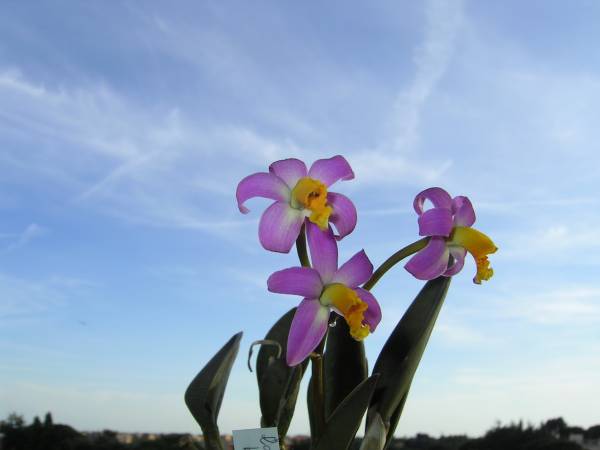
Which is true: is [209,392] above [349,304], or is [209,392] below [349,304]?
below

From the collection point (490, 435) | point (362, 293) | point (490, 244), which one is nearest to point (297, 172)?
point (362, 293)

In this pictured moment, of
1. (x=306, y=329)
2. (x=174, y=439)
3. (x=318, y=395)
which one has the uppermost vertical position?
(x=306, y=329)

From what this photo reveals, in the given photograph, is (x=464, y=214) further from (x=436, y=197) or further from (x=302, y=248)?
(x=302, y=248)

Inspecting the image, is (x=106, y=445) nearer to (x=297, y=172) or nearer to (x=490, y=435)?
(x=490, y=435)

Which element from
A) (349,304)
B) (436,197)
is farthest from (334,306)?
(436,197)

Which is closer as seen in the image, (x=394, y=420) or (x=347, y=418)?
(x=347, y=418)

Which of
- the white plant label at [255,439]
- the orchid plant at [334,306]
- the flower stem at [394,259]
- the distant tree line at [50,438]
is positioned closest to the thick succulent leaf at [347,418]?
the orchid plant at [334,306]

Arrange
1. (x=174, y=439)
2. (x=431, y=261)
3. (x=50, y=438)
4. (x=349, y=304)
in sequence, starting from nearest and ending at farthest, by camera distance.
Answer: (x=349, y=304), (x=431, y=261), (x=174, y=439), (x=50, y=438)
